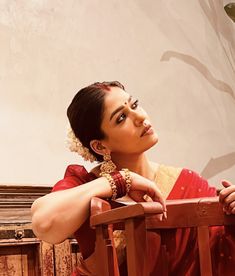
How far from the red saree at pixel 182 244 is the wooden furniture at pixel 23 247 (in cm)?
61

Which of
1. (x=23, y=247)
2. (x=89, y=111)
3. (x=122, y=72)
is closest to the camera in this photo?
Result: (x=89, y=111)

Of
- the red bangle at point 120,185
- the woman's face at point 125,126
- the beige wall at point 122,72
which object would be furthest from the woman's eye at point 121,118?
the beige wall at point 122,72

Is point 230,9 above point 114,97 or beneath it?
above

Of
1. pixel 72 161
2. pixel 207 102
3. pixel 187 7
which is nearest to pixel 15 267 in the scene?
pixel 72 161

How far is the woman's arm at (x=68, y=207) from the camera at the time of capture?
1248mm

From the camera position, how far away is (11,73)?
89.4 inches

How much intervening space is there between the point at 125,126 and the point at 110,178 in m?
0.21

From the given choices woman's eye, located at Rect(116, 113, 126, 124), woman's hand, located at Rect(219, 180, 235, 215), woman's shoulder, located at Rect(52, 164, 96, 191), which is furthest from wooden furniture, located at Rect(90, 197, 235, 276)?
woman's eye, located at Rect(116, 113, 126, 124)

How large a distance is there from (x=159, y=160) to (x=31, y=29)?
93cm

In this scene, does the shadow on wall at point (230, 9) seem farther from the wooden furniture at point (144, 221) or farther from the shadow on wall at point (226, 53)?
the wooden furniture at point (144, 221)

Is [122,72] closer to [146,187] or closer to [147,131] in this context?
[147,131]

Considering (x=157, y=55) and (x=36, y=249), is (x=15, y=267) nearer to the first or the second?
(x=36, y=249)

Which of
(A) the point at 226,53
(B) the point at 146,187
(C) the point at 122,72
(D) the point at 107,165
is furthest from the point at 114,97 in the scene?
(A) the point at 226,53

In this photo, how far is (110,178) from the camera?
1.29 m
